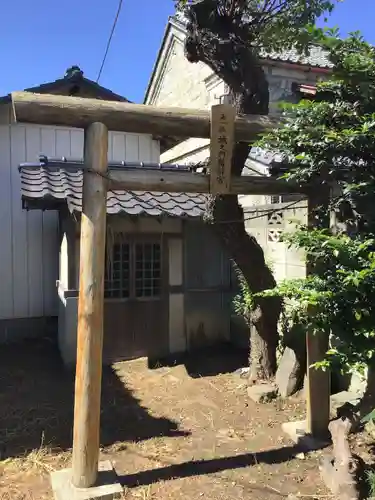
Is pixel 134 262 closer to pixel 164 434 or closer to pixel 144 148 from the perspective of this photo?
pixel 144 148

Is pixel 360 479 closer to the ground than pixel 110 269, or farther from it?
closer to the ground

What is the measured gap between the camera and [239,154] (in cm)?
583

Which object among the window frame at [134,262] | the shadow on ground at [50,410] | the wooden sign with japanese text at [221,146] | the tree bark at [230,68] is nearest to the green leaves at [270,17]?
the tree bark at [230,68]

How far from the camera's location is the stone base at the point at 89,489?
4.09 m

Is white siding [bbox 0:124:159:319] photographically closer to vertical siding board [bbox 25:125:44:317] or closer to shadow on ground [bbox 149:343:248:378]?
vertical siding board [bbox 25:125:44:317]

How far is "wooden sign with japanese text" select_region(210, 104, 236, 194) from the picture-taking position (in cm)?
457

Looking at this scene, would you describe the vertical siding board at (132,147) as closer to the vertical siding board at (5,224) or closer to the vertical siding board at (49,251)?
the vertical siding board at (49,251)

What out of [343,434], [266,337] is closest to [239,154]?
[266,337]

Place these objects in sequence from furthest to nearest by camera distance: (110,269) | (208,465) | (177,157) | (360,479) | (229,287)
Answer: (177,157), (229,287), (110,269), (208,465), (360,479)

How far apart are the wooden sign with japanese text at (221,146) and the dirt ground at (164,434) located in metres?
2.92

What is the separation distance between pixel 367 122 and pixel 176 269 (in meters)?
5.57

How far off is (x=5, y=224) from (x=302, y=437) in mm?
7330

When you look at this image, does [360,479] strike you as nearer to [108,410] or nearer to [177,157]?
[108,410]

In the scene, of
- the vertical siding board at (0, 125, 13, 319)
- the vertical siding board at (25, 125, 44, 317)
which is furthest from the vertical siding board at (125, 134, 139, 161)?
the vertical siding board at (0, 125, 13, 319)
